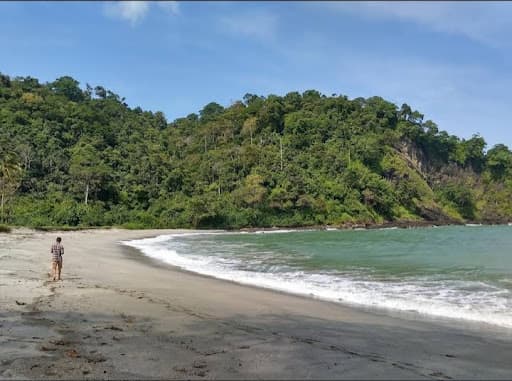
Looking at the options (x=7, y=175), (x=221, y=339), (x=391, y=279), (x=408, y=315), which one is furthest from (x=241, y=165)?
(x=221, y=339)

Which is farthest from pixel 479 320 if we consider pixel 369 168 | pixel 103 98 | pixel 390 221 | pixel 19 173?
pixel 103 98

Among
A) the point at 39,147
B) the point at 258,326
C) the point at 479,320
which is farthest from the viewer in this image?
the point at 39,147

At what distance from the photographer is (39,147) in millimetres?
76812

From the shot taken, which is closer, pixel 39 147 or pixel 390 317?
pixel 390 317

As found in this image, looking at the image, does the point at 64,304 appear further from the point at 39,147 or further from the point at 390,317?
the point at 39,147

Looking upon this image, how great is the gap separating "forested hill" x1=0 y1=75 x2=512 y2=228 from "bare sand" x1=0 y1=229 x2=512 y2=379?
160 feet

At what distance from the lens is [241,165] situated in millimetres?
93250

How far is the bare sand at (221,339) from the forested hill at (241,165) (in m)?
48.7

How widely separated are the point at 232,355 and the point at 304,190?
3202 inches

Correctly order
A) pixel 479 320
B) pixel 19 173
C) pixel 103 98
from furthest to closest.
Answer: pixel 103 98 → pixel 19 173 → pixel 479 320

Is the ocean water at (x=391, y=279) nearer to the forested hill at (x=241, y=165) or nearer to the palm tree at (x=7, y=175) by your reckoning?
the palm tree at (x=7, y=175)

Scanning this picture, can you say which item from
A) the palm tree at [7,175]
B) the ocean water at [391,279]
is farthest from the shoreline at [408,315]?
the palm tree at [7,175]

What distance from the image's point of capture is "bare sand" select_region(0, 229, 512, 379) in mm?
6027

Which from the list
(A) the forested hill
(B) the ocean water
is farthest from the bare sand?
(A) the forested hill
